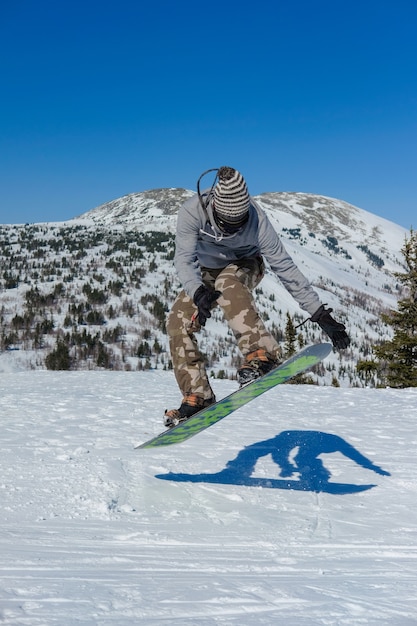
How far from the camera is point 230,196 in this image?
186 inches

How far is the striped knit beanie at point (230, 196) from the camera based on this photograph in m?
4.72

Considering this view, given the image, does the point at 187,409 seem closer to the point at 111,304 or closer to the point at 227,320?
the point at 227,320

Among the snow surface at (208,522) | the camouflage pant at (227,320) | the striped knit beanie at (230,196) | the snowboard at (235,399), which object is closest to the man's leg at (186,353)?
the camouflage pant at (227,320)

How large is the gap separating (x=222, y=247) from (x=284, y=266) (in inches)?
26.9

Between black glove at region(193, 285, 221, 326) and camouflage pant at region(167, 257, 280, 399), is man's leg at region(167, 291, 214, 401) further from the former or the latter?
black glove at region(193, 285, 221, 326)

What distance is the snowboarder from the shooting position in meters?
4.83

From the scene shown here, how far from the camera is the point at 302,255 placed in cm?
10775

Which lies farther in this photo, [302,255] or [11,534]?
[302,255]

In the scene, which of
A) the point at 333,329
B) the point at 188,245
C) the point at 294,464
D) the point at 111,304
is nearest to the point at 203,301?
the point at 188,245

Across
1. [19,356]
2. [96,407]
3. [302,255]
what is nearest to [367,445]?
[96,407]

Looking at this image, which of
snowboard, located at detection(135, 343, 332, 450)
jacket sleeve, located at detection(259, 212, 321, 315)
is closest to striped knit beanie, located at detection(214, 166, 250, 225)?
jacket sleeve, located at detection(259, 212, 321, 315)

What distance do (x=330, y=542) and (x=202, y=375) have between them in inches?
82.8

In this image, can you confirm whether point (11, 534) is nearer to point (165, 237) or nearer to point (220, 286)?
point (220, 286)

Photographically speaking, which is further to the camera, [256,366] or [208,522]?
[256,366]
